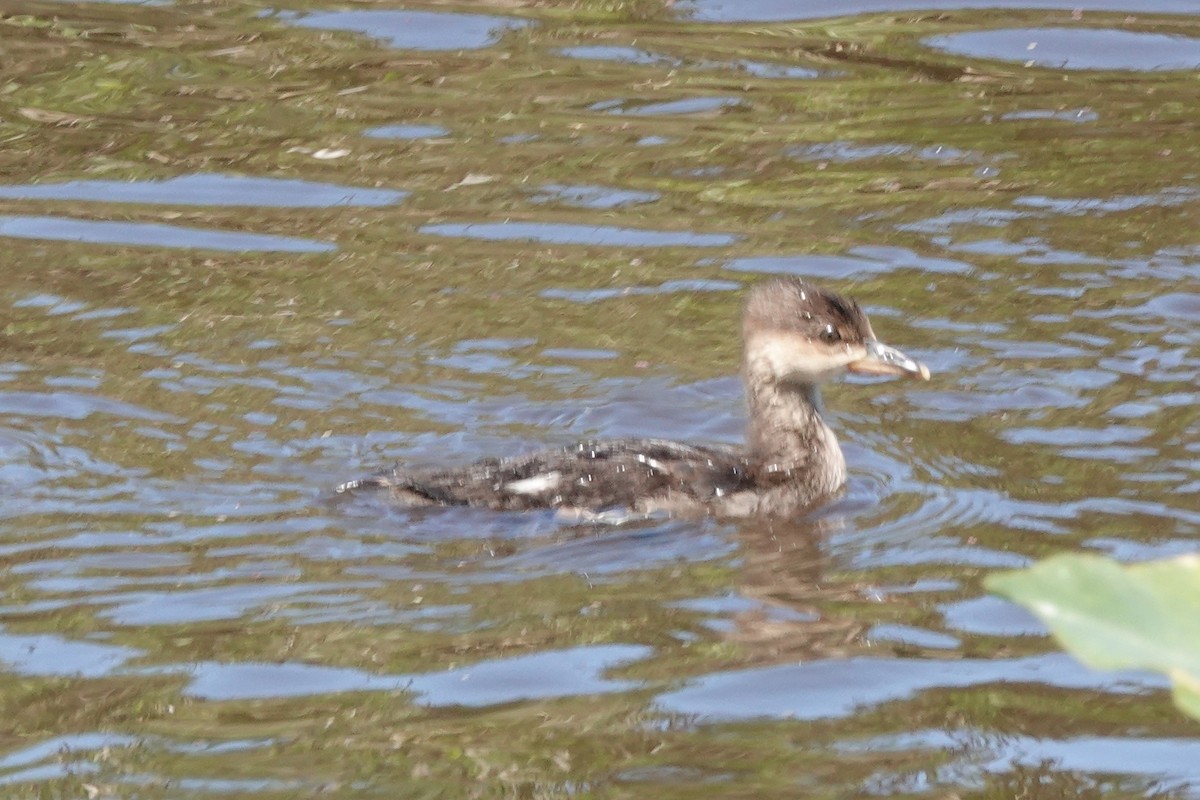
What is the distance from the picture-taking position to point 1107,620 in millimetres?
2139

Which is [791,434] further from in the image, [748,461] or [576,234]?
[576,234]

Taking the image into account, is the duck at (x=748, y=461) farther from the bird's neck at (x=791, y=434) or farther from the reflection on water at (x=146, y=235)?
the reflection on water at (x=146, y=235)

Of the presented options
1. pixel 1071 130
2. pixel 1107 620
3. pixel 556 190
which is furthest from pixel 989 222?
pixel 1107 620

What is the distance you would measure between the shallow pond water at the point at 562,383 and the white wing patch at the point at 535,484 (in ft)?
0.42

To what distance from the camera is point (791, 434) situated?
763cm

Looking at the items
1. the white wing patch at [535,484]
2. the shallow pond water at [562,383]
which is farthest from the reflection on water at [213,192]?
the white wing patch at [535,484]

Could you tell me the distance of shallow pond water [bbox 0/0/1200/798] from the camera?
5.31 meters

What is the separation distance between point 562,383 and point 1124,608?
6.19 m

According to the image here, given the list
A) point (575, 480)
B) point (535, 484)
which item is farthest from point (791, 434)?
point (535, 484)

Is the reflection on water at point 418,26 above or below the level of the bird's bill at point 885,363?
above

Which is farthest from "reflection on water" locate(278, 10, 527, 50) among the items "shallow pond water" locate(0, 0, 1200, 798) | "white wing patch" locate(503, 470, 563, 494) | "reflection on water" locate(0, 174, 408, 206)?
"white wing patch" locate(503, 470, 563, 494)

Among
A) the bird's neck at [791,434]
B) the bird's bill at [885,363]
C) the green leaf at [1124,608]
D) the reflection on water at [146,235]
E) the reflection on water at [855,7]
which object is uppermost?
the green leaf at [1124,608]

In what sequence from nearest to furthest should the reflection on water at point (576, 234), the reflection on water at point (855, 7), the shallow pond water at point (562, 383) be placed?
1. the shallow pond water at point (562, 383)
2. the reflection on water at point (576, 234)
3. the reflection on water at point (855, 7)

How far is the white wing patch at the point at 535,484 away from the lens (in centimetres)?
701
